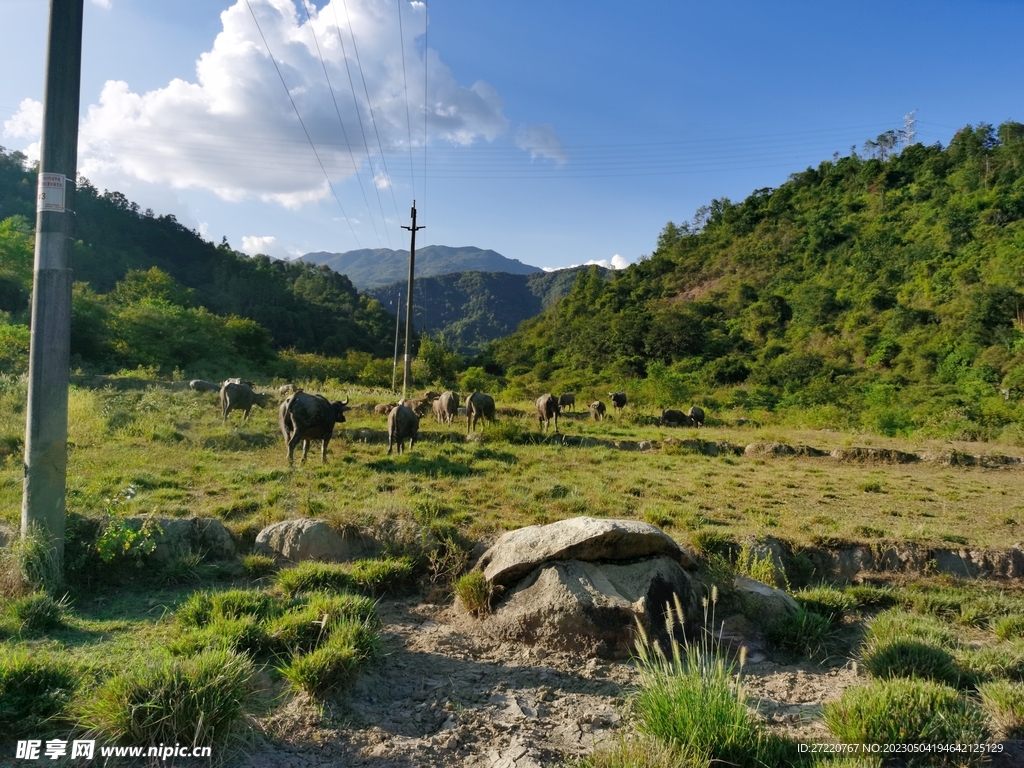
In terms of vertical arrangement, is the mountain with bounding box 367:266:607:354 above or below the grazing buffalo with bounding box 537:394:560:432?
above

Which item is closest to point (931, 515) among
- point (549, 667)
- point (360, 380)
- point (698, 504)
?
point (698, 504)

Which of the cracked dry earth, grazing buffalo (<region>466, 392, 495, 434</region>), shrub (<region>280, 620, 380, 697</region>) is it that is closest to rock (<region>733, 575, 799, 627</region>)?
the cracked dry earth

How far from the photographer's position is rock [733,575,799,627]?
17.5 ft

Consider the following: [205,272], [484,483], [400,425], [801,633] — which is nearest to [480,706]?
[801,633]

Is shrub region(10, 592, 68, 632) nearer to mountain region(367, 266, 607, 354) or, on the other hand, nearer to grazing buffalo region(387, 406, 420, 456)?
grazing buffalo region(387, 406, 420, 456)

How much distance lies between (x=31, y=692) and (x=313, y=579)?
233 cm

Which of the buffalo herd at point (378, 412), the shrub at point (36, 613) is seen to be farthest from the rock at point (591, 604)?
the buffalo herd at point (378, 412)

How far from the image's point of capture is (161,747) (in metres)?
3.09

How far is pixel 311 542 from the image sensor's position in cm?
648

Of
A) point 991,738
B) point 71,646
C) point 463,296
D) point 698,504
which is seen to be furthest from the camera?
point 463,296

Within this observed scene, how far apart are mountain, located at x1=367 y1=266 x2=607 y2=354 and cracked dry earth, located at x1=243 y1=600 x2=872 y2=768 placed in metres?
99.6

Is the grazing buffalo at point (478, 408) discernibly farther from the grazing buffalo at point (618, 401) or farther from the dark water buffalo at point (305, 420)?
the grazing buffalo at point (618, 401)

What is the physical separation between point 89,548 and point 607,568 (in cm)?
471

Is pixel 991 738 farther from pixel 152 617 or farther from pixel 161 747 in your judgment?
pixel 152 617
